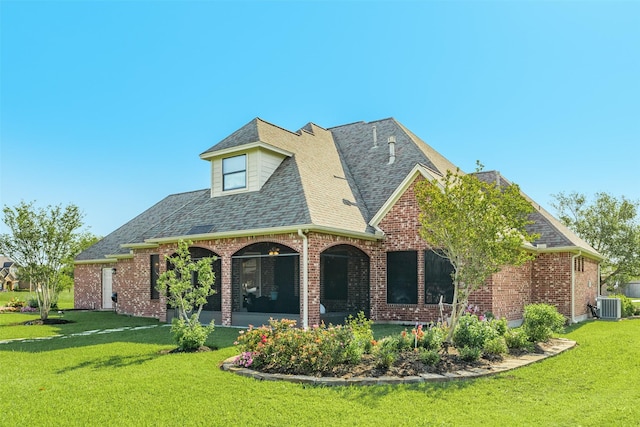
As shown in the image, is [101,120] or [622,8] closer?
[622,8]

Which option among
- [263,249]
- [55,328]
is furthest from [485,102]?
[55,328]

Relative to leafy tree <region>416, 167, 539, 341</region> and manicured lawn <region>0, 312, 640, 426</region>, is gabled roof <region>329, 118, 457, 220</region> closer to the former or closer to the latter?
leafy tree <region>416, 167, 539, 341</region>

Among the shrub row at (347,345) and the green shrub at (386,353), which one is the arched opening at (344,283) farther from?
the green shrub at (386,353)

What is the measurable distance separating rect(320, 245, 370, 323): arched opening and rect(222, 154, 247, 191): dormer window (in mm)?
4168

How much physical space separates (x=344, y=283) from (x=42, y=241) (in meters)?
11.7

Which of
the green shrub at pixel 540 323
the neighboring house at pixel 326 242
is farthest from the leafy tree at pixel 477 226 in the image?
the neighboring house at pixel 326 242

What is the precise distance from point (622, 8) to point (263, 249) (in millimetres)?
13679

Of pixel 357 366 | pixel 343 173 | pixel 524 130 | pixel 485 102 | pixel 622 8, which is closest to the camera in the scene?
pixel 357 366

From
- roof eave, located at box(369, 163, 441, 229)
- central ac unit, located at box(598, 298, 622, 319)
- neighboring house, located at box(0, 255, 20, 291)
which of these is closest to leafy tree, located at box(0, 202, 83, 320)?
roof eave, located at box(369, 163, 441, 229)

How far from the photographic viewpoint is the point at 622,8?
504 inches

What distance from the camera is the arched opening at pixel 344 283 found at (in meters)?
18.1

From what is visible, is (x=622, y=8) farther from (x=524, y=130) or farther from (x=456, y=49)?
(x=524, y=130)

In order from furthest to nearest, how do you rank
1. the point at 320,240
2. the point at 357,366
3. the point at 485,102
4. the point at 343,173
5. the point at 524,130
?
1. the point at 343,173
2. the point at 524,130
3. the point at 485,102
4. the point at 320,240
5. the point at 357,366

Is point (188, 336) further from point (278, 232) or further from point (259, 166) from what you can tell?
point (259, 166)
